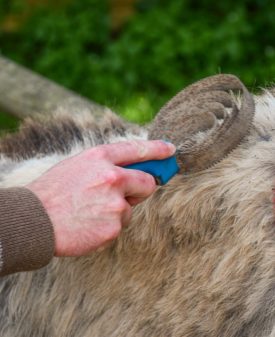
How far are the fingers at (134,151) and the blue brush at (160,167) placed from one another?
0.02m

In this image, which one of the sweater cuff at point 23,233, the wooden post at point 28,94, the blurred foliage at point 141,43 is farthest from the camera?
the blurred foliage at point 141,43

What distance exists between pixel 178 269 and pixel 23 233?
1.07 feet

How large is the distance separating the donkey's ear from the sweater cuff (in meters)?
0.29

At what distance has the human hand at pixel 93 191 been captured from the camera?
1.53 meters

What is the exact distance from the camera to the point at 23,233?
1.50 metres

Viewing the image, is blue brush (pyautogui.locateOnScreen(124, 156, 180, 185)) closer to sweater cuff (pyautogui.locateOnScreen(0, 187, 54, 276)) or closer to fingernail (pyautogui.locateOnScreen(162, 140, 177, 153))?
fingernail (pyautogui.locateOnScreen(162, 140, 177, 153))

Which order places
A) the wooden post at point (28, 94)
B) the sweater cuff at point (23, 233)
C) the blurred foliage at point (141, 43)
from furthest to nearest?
the blurred foliage at point (141, 43) → the wooden post at point (28, 94) → the sweater cuff at point (23, 233)

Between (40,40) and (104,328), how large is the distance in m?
4.35

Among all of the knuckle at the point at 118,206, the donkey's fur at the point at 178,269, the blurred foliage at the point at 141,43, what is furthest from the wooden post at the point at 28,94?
the knuckle at the point at 118,206

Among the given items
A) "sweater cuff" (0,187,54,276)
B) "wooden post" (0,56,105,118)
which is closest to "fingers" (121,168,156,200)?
"sweater cuff" (0,187,54,276)

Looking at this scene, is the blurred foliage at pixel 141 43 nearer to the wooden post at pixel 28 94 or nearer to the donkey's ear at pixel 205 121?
the wooden post at pixel 28 94

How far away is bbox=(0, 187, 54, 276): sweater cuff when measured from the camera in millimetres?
1505

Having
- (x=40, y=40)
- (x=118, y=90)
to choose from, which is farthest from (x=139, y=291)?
(x=40, y=40)

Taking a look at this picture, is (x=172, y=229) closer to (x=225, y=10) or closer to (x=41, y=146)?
(x=41, y=146)
